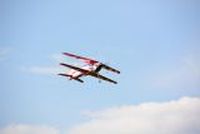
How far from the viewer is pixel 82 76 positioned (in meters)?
Answer: 134

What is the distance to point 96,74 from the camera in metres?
130

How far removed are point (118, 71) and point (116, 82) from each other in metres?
3.89

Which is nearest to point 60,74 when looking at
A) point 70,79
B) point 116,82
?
point 70,79


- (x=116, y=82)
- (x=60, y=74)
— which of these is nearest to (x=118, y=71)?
(x=116, y=82)

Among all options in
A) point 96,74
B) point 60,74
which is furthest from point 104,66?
point 60,74

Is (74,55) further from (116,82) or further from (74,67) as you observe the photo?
(116,82)

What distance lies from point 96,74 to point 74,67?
15.1 ft

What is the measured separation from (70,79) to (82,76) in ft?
11.7

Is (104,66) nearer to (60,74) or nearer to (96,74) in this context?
→ (96,74)

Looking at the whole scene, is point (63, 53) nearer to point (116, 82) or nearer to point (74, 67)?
point (74, 67)

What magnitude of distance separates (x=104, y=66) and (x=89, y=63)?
10.00ft

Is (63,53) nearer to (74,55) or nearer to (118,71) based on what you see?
(74,55)

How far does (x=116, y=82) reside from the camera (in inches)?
5330

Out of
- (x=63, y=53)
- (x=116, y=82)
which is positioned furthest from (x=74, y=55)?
(x=116, y=82)
